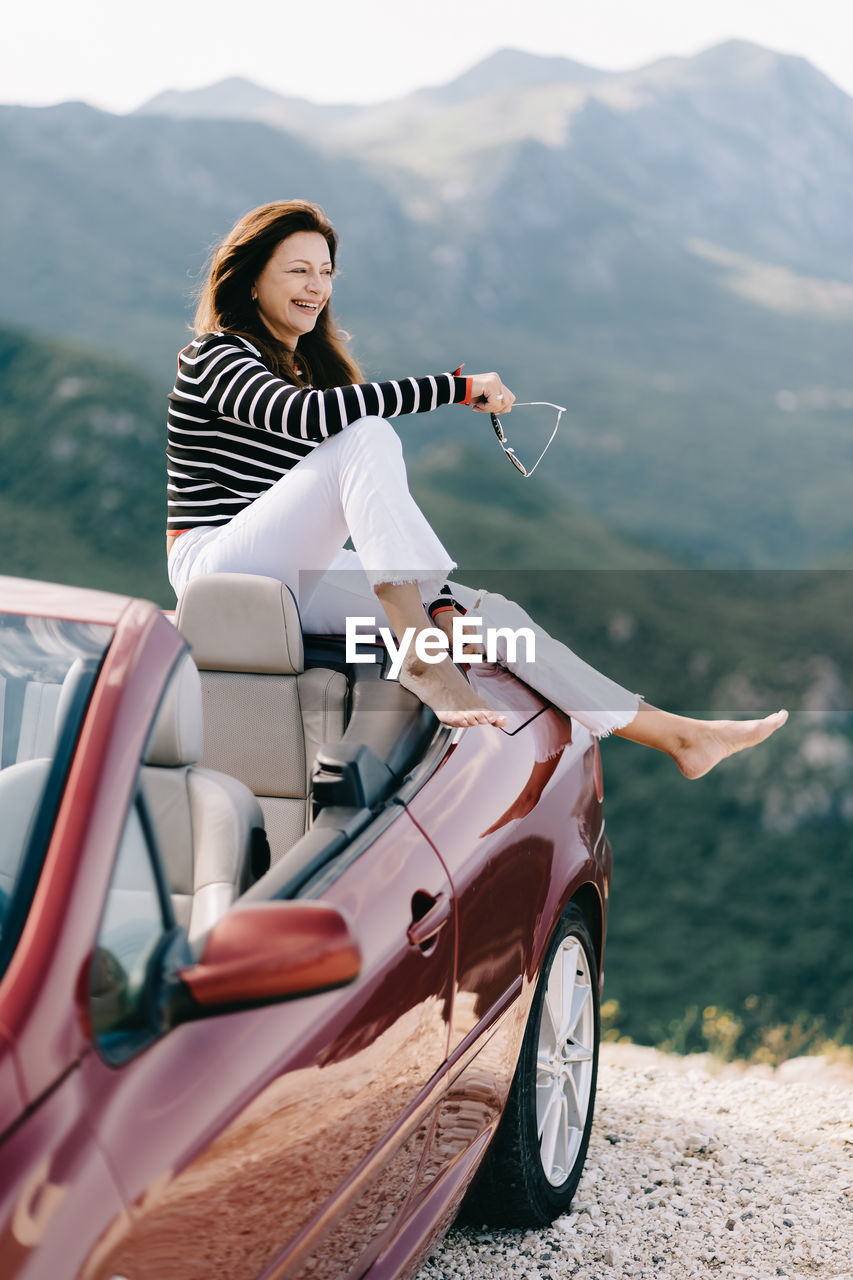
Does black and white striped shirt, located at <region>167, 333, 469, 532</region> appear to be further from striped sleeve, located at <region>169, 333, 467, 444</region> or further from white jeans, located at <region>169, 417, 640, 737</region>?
white jeans, located at <region>169, 417, 640, 737</region>

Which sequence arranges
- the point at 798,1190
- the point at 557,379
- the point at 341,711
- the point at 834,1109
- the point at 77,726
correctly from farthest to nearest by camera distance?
1. the point at 557,379
2. the point at 834,1109
3. the point at 798,1190
4. the point at 341,711
5. the point at 77,726

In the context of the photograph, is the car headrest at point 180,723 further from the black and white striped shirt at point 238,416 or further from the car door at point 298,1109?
the black and white striped shirt at point 238,416

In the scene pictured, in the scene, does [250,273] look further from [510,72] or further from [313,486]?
[510,72]

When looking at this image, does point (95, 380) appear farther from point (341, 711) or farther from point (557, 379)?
point (341, 711)

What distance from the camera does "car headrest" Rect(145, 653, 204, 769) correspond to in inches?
72.2

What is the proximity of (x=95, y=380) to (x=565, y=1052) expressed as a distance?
39.6 m

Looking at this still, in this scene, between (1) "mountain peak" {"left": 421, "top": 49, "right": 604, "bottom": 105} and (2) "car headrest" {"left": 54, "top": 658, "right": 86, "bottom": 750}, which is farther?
(1) "mountain peak" {"left": 421, "top": 49, "right": 604, "bottom": 105}

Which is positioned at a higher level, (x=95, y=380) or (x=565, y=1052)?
(x=95, y=380)

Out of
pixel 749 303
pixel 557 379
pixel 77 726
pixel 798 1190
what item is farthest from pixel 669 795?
pixel 749 303

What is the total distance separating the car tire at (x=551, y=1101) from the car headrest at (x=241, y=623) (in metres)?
0.86

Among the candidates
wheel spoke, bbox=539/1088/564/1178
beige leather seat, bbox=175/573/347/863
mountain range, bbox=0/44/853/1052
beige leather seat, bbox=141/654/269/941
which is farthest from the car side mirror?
mountain range, bbox=0/44/853/1052

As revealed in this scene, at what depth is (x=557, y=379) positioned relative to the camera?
66.0 metres

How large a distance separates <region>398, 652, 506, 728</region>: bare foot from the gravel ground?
126cm

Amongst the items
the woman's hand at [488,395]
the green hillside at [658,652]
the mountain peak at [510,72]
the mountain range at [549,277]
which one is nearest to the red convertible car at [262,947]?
the woman's hand at [488,395]
